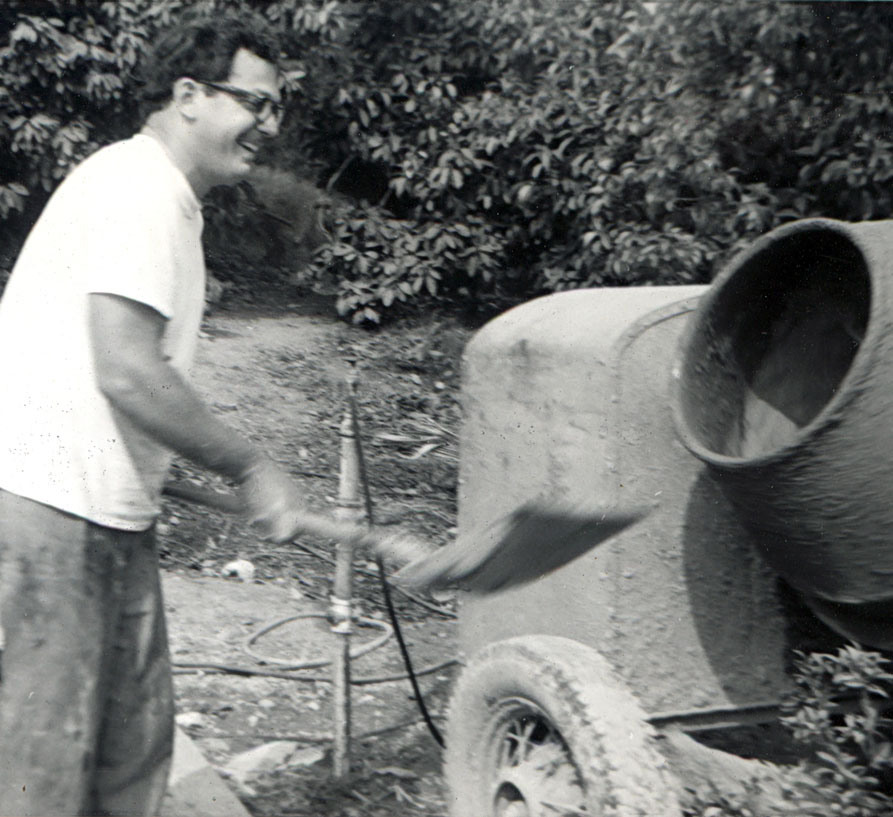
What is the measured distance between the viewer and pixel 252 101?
2.20 metres

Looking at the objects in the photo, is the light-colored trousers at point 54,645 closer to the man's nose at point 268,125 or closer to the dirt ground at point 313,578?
the man's nose at point 268,125

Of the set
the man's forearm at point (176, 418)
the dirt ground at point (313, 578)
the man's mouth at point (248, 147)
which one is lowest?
the dirt ground at point (313, 578)

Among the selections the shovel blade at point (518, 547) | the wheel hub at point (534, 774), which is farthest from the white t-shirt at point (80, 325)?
the wheel hub at point (534, 774)

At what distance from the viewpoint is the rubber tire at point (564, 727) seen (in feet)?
6.81

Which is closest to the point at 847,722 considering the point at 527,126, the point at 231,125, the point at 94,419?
the point at 94,419

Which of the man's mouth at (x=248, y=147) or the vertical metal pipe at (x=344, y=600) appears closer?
the man's mouth at (x=248, y=147)

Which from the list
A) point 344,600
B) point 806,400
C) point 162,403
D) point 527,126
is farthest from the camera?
point 527,126

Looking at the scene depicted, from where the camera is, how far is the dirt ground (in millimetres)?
3320

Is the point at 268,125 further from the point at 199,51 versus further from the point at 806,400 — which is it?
the point at 806,400

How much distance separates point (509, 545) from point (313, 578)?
2.82 meters

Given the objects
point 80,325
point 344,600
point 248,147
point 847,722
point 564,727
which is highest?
point 248,147

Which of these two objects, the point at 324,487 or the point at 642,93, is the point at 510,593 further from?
the point at 642,93

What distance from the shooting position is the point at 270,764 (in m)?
3.25

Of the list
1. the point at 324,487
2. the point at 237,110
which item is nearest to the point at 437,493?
the point at 324,487
